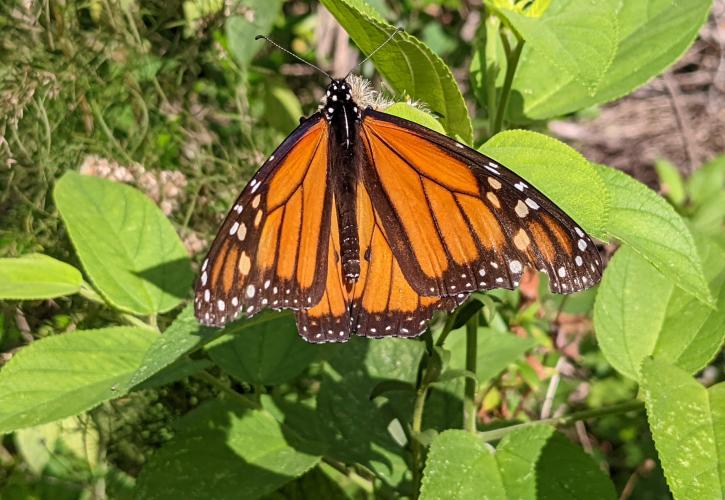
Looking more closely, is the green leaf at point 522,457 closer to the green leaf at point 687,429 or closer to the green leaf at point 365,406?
the green leaf at point 687,429

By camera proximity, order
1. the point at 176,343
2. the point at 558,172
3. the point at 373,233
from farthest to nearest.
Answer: the point at 373,233, the point at 176,343, the point at 558,172

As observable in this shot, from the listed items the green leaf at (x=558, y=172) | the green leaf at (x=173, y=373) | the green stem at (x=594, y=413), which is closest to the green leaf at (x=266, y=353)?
the green leaf at (x=173, y=373)

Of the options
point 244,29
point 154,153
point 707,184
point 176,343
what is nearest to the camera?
point 176,343

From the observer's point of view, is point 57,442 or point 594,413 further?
point 57,442

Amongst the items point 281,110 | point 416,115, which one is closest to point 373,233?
point 416,115

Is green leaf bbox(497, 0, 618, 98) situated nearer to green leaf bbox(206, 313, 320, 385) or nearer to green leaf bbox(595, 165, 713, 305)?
green leaf bbox(595, 165, 713, 305)

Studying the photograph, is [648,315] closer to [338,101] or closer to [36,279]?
[338,101]

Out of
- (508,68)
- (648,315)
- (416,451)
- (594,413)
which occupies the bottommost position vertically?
(416,451)
